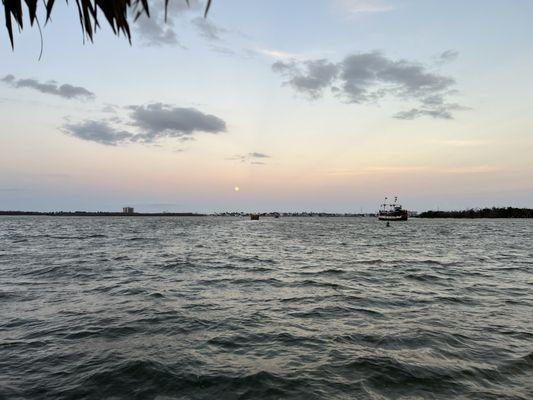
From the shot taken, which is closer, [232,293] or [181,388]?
[181,388]

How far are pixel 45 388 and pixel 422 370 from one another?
7.75 meters

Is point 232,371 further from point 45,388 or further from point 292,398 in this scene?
point 45,388

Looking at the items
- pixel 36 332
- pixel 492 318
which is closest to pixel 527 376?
pixel 492 318

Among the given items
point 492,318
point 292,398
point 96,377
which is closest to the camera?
point 292,398

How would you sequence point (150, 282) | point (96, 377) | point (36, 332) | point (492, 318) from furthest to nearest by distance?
point (150, 282) → point (492, 318) → point (36, 332) → point (96, 377)

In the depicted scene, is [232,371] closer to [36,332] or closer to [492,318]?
[36,332]

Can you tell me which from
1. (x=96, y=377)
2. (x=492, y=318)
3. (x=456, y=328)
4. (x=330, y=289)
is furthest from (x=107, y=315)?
(x=492, y=318)

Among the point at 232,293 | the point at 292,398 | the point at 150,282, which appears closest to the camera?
the point at 292,398

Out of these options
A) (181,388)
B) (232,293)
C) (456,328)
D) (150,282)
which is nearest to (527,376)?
(456,328)

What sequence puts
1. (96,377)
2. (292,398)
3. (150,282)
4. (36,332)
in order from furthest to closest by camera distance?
(150,282), (36,332), (96,377), (292,398)

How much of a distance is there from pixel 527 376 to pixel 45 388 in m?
9.85

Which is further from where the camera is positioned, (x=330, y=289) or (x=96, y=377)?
(x=330, y=289)

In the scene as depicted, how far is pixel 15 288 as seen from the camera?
17453 mm

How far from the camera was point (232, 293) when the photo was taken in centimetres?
1670
